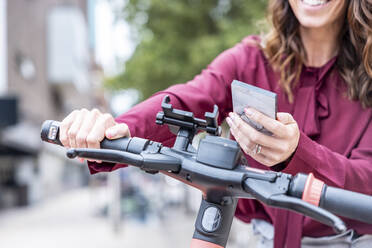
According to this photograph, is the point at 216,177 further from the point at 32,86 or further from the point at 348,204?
the point at 32,86

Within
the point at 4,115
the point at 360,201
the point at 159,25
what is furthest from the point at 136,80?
the point at 360,201

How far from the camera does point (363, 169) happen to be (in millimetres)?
1335

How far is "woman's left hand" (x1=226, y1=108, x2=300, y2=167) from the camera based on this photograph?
98cm

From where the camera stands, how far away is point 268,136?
3.38 feet

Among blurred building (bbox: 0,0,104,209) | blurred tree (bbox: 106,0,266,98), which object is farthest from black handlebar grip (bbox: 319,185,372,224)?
blurred building (bbox: 0,0,104,209)

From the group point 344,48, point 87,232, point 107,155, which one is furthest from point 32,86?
point 107,155

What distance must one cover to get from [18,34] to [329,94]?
56.9ft

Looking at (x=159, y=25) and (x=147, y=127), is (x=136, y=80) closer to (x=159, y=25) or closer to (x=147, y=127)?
(x=159, y=25)

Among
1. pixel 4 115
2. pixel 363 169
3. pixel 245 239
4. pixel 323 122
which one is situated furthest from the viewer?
pixel 4 115

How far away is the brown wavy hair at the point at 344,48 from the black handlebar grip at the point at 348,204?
753 mm

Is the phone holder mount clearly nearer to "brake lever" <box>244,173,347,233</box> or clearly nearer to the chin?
"brake lever" <box>244,173,347,233</box>

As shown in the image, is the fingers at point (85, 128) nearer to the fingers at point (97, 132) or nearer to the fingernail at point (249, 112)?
the fingers at point (97, 132)

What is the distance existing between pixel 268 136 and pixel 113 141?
39cm

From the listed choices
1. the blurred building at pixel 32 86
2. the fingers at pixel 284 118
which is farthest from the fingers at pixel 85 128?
the blurred building at pixel 32 86
